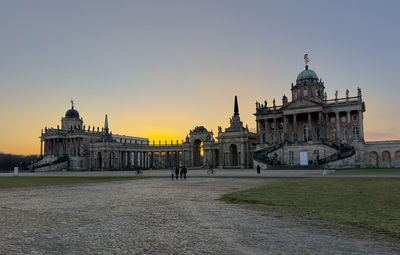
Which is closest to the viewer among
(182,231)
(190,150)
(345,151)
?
(182,231)

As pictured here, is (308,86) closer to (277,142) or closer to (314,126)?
(314,126)

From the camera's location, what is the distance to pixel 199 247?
8180 millimetres

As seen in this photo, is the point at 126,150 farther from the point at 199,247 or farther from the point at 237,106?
the point at 199,247

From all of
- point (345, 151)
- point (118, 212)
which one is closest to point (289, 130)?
point (345, 151)

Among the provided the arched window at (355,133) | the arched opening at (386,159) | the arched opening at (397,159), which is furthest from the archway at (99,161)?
the arched opening at (397,159)

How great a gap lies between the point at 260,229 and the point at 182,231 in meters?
2.57

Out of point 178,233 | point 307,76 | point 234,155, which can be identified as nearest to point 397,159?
point 307,76

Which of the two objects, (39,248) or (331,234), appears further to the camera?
(331,234)

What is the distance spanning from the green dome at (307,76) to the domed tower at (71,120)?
8848cm

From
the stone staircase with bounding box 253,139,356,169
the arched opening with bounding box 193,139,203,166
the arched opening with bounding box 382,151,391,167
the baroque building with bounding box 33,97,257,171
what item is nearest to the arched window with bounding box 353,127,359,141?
the stone staircase with bounding box 253,139,356,169

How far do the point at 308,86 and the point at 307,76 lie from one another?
3.84 metres

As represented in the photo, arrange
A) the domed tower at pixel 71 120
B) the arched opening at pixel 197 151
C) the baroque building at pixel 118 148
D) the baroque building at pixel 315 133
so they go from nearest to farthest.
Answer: the baroque building at pixel 315 133
the baroque building at pixel 118 148
the arched opening at pixel 197 151
the domed tower at pixel 71 120

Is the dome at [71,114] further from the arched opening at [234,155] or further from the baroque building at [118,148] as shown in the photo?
the arched opening at [234,155]

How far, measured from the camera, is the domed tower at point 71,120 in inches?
5034
